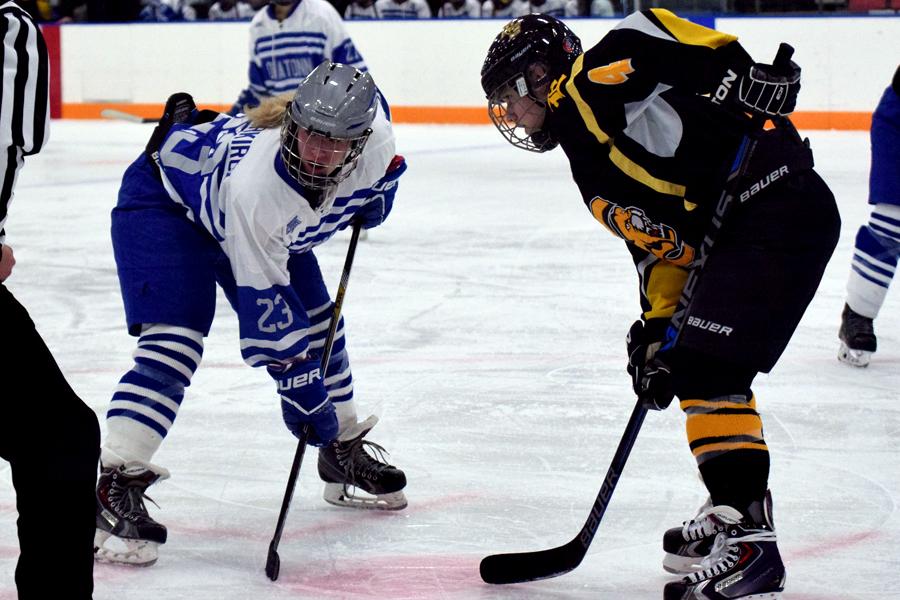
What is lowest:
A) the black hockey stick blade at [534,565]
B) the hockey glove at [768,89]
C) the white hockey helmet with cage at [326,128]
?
the black hockey stick blade at [534,565]

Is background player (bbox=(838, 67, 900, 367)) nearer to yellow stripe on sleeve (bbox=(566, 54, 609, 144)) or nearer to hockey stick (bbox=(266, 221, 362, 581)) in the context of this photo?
hockey stick (bbox=(266, 221, 362, 581))

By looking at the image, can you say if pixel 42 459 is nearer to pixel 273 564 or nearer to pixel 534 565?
pixel 273 564

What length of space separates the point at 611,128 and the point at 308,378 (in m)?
0.67

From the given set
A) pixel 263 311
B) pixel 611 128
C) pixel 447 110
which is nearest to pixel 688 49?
pixel 611 128

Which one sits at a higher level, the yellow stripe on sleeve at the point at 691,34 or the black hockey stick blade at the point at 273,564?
the yellow stripe on sleeve at the point at 691,34

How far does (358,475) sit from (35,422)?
1013 mm

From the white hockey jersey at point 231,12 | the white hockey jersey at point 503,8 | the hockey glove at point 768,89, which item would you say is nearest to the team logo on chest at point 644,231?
the hockey glove at point 768,89

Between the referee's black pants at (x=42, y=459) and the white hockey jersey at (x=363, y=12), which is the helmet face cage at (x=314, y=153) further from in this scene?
the white hockey jersey at (x=363, y=12)

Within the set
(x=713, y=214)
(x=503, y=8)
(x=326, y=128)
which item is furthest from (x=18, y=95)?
(x=503, y=8)

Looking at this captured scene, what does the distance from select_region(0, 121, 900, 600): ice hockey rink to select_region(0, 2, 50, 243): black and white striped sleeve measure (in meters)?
0.27

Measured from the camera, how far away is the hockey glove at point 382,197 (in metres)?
2.44

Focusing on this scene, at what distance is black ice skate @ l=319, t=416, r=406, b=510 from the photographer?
8.05 ft

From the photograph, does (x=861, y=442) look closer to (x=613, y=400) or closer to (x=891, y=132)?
(x=613, y=400)

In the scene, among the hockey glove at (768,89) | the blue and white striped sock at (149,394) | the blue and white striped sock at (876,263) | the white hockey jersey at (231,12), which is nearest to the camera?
the hockey glove at (768,89)
